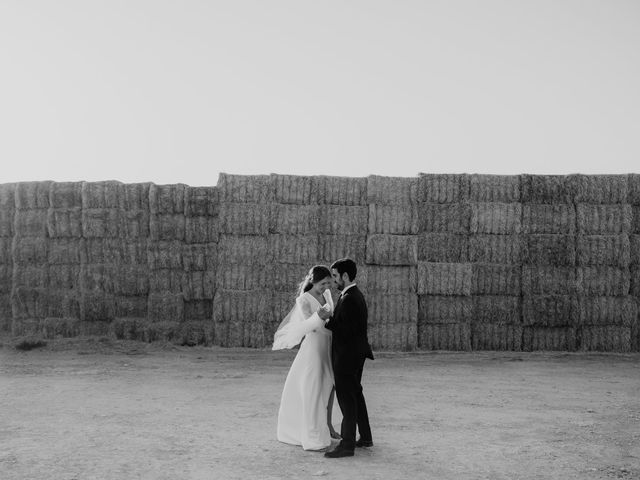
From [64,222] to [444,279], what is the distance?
8.77 m

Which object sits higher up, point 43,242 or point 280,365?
point 43,242

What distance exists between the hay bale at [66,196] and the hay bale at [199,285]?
3141 mm

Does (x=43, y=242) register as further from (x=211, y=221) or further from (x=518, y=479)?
(x=518, y=479)

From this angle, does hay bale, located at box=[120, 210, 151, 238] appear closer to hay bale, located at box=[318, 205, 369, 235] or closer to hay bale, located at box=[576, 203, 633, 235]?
hay bale, located at box=[318, 205, 369, 235]

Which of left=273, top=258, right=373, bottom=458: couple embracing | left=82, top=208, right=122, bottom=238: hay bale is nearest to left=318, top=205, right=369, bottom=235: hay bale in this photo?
left=82, top=208, right=122, bottom=238: hay bale

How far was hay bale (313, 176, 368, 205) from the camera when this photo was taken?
1723 cm

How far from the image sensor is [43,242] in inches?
711

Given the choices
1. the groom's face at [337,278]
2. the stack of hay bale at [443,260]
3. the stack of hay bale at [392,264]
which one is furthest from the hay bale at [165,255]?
the groom's face at [337,278]

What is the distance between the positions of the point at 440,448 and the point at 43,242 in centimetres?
1258

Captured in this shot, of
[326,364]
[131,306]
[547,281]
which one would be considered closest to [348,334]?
[326,364]

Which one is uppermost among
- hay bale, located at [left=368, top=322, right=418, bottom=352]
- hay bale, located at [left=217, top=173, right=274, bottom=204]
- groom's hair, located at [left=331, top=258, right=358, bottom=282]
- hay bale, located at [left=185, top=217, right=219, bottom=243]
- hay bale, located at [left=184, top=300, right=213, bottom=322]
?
hay bale, located at [left=217, top=173, right=274, bottom=204]

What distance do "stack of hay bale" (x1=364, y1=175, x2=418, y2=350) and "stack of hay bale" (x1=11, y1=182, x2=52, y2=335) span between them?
7421 mm

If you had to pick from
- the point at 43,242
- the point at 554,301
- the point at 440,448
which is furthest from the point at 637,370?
the point at 43,242

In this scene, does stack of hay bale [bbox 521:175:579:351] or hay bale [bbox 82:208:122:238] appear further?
hay bale [bbox 82:208:122:238]
